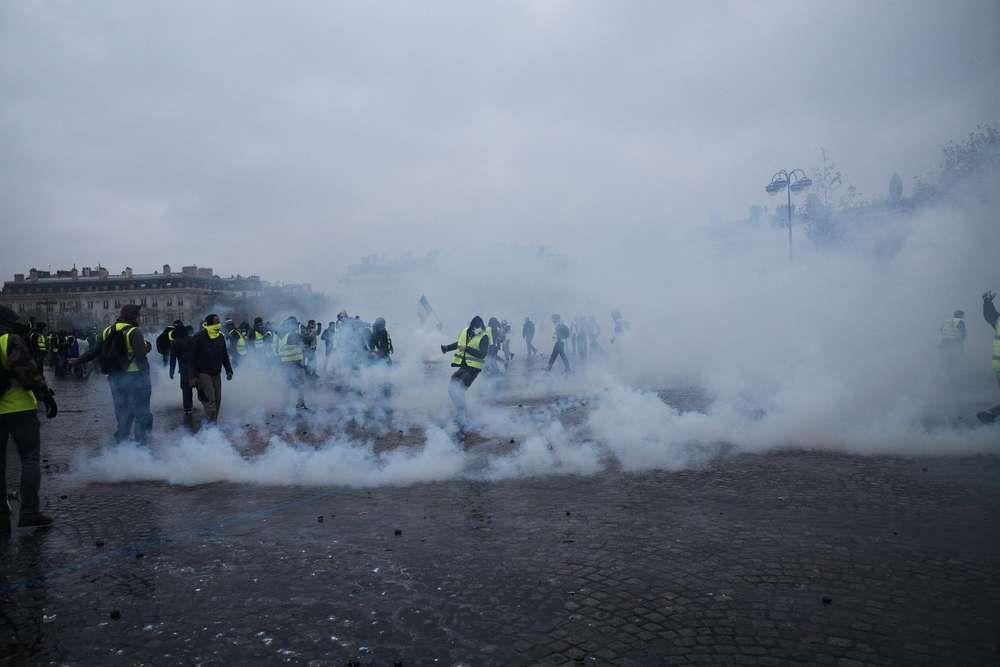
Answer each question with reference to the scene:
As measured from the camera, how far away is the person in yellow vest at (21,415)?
5.33 meters

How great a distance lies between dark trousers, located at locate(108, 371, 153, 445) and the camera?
27.2 ft

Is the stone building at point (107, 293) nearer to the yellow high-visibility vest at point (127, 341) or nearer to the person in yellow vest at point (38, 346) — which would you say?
the person in yellow vest at point (38, 346)

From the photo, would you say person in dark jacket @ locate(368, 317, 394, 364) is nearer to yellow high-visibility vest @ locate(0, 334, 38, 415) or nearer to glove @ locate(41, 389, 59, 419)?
glove @ locate(41, 389, 59, 419)

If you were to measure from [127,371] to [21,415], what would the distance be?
297 centimetres

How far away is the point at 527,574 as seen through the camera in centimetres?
405

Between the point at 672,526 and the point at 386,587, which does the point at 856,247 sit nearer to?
the point at 672,526

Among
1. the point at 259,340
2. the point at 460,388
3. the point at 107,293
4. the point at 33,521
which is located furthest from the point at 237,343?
the point at 107,293

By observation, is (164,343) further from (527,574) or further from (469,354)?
(527,574)

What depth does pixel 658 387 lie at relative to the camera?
47.2ft

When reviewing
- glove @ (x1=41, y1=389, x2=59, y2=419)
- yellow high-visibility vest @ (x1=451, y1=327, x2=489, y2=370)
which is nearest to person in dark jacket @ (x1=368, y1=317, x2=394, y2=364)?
yellow high-visibility vest @ (x1=451, y1=327, x2=489, y2=370)

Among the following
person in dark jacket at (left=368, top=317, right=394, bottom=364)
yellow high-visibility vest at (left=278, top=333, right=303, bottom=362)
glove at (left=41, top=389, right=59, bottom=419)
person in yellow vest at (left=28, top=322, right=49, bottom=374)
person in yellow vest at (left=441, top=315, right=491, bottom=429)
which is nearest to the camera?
glove at (left=41, top=389, right=59, bottom=419)

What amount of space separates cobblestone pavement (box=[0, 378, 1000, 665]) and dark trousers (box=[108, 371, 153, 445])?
1995 mm

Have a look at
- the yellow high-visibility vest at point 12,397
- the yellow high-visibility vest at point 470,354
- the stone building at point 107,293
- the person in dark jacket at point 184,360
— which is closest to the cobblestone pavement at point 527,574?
the yellow high-visibility vest at point 12,397

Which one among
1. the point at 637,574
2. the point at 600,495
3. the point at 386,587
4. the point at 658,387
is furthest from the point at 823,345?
the point at 386,587
